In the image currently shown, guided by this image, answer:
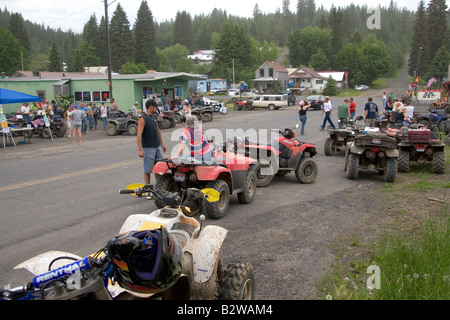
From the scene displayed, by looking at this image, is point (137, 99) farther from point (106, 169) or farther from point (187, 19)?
point (187, 19)

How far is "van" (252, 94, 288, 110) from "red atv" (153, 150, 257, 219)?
33.3 m

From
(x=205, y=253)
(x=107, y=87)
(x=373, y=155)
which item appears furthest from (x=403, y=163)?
(x=107, y=87)

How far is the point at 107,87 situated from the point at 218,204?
28.5 metres

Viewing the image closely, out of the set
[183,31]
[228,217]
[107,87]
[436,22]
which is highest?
[183,31]

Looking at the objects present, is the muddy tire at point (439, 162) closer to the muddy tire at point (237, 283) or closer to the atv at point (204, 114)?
the muddy tire at point (237, 283)

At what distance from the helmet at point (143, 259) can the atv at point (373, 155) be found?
857cm

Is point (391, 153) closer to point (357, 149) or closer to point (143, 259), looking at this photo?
point (357, 149)

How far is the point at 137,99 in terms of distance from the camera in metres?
32.0

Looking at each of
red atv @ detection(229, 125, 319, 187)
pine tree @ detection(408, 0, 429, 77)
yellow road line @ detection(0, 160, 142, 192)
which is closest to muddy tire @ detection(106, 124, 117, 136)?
yellow road line @ detection(0, 160, 142, 192)

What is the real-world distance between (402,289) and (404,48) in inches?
5764

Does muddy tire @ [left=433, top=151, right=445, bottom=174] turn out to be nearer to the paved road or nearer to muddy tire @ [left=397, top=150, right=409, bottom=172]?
muddy tire @ [left=397, top=150, right=409, bottom=172]

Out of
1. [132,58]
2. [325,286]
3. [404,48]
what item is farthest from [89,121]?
[404,48]

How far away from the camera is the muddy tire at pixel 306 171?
9898 mm

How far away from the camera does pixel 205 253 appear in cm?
371
